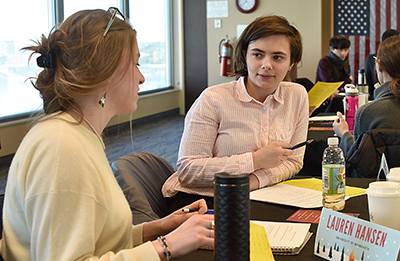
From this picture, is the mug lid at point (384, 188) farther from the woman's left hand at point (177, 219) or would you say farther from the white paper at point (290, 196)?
the woman's left hand at point (177, 219)

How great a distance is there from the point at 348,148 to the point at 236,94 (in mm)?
759

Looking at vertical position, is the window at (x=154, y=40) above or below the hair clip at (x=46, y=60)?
above

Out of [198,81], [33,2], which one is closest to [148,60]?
[198,81]

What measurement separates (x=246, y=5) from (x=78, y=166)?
7.21m

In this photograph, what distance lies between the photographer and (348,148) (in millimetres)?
2266

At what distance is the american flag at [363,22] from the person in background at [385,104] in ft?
18.6

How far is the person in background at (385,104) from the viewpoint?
2.28m

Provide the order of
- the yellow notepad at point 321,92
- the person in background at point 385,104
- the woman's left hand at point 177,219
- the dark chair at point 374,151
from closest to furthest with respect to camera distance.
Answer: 1. the woman's left hand at point 177,219
2. the dark chair at point 374,151
3. the person in background at point 385,104
4. the yellow notepad at point 321,92

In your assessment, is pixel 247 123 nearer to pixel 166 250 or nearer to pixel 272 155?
pixel 272 155

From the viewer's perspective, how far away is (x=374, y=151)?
1979 mm

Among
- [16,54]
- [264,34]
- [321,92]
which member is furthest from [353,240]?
[16,54]

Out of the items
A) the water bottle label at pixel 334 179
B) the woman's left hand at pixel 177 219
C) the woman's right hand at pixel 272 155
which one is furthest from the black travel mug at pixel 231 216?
the woman's right hand at pixel 272 155

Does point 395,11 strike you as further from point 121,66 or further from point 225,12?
Result: point 121,66

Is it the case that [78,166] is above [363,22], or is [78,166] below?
below
